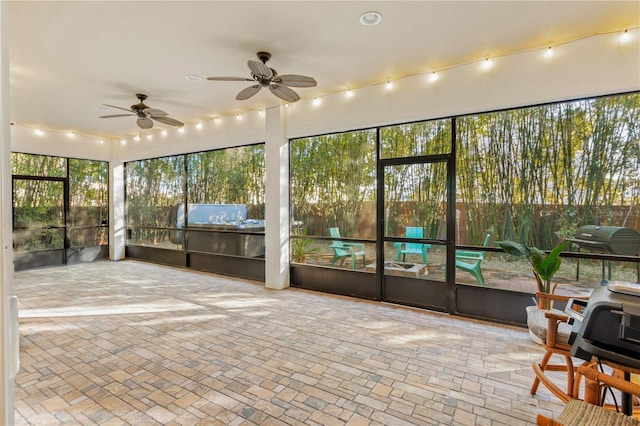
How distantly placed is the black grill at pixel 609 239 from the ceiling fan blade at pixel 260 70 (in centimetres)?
409

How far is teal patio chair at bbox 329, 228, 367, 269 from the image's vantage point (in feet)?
17.0

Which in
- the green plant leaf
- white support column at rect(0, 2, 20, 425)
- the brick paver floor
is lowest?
the brick paver floor

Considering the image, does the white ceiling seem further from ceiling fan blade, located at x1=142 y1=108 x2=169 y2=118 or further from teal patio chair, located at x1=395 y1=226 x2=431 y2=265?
teal patio chair, located at x1=395 y1=226 x2=431 y2=265

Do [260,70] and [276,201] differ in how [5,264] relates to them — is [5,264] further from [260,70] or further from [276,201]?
[276,201]

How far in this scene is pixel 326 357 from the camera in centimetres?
314

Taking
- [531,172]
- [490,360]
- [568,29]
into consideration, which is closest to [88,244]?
[490,360]

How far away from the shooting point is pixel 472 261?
4.27 metres

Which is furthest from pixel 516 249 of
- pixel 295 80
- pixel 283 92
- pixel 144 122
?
pixel 144 122

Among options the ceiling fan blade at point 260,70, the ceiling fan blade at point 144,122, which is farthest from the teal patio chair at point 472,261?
the ceiling fan blade at point 144,122

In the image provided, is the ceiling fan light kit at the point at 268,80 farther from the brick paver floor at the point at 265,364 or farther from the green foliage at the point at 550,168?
the brick paver floor at the point at 265,364

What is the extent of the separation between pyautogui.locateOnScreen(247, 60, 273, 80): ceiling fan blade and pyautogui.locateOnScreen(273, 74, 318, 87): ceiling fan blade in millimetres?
118

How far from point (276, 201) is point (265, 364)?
10.3 feet

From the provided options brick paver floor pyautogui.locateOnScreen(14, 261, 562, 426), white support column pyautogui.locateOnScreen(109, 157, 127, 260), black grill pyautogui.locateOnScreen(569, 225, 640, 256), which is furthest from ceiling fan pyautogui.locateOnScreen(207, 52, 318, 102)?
white support column pyautogui.locateOnScreen(109, 157, 127, 260)

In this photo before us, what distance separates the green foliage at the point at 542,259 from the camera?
331 cm
